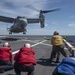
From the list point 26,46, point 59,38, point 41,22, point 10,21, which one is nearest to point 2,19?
point 10,21

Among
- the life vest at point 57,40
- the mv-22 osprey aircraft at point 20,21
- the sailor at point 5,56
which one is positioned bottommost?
the sailor at point 5,56

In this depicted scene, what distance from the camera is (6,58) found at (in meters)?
10.9

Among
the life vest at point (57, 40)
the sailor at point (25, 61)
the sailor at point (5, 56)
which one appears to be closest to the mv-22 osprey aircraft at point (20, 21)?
the life vest at point (57, 40)

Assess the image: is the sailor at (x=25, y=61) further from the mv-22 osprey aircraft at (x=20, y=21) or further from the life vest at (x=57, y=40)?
the mv-22 osprey aircraft at (x=20, y=21)

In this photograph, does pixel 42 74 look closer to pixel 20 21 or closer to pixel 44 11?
pixel 20 21

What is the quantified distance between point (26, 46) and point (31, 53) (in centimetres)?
33

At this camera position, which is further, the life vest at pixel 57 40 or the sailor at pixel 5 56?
the life vest at pixel 57 40

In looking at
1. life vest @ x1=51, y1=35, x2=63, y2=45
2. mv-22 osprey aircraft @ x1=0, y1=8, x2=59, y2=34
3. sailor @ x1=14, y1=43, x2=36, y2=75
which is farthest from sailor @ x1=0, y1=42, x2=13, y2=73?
mv-22 osprey aircraft @ x1=0, y1=8, x2=59, y2=34

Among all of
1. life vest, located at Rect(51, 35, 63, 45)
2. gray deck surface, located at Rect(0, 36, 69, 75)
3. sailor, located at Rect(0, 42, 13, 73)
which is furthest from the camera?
life vest, located at Rect(51, 35, 63, 45)

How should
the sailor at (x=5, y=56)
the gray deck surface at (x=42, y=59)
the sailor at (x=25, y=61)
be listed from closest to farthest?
the sailor at (x=25, y=61) < the sailor at (x=5, y=56) < the gray deck surface at (x=42, y=59)

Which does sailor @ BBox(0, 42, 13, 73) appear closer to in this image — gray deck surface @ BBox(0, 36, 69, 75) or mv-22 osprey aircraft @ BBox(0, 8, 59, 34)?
gray deck surface @ BBox(0, 36, 69, 75)

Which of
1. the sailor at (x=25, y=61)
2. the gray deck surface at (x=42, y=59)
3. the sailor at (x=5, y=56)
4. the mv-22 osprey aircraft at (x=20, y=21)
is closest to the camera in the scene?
the sailor at (x=25, y=61)

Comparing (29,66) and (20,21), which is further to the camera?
(20,21)

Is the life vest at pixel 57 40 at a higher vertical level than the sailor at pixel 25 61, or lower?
higher
